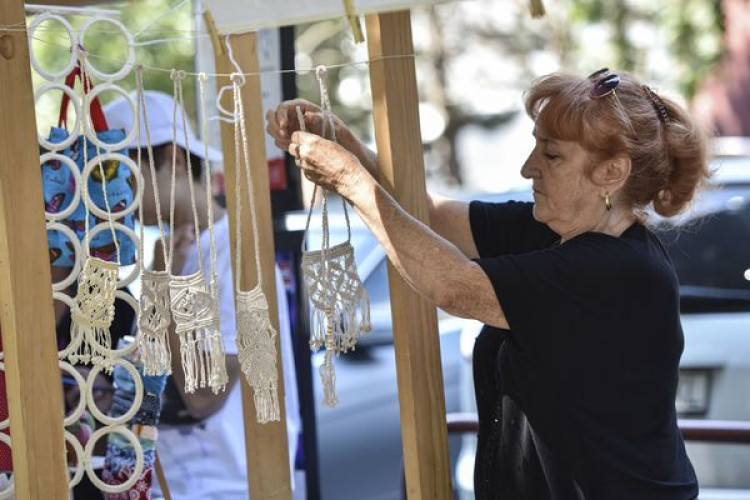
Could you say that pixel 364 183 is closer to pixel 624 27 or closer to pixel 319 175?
pixel 319 175

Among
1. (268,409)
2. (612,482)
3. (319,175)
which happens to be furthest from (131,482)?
(612,482)

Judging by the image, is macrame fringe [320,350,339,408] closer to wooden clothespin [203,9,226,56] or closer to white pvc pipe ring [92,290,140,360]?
white pvc pipe ring [92,290,140,360]

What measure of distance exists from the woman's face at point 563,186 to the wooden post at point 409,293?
9.2 inches

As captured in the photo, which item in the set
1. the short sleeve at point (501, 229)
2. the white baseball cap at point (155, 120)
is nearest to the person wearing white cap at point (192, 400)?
the white baseball cap at point (155, 120)

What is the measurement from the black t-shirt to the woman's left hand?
0.28m

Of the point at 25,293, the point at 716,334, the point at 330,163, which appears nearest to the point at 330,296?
the point at 330,163

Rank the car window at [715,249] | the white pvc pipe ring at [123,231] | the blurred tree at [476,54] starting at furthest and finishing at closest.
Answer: the blurred tree at [476,54] < the car window at [715,249] < the white pvc pipe ring at [123,231]

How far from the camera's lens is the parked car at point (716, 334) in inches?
136

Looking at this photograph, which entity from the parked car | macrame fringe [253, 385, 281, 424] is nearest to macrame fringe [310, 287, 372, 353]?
macrame fringe [253, 385, 281, 424]

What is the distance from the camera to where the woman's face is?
2.03m

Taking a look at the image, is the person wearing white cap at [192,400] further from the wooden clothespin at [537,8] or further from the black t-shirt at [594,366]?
the wooden clothespin at [537,8]

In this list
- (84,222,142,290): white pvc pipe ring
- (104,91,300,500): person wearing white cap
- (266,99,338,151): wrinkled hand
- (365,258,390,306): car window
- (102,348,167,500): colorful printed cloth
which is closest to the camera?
(266,99,338,151): wrinkled hand

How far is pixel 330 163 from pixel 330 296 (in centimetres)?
Answer: 27

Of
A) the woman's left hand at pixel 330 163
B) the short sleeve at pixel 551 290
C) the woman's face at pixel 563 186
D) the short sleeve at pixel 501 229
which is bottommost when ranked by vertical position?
the short sleeve at pixel 551 290
